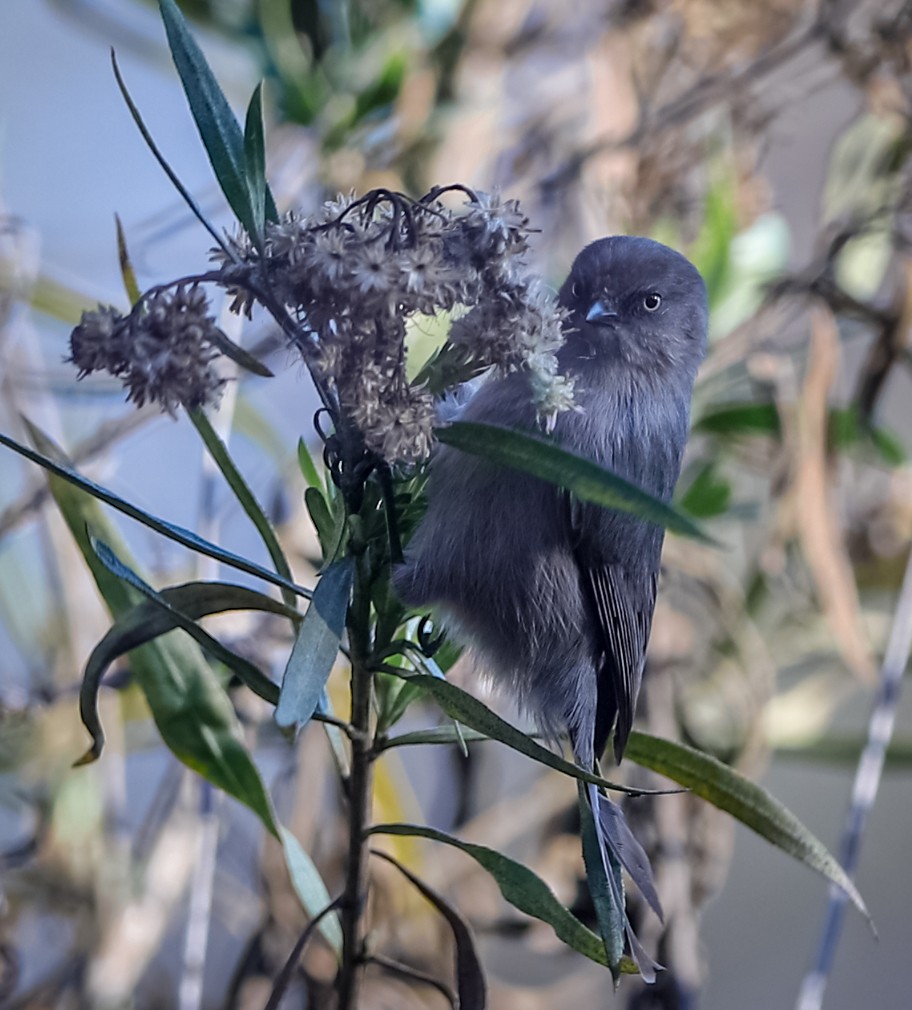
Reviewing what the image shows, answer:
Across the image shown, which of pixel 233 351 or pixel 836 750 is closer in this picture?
pixel 233 351

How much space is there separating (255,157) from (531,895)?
0.46 metres

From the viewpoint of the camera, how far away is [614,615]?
2.79 feet

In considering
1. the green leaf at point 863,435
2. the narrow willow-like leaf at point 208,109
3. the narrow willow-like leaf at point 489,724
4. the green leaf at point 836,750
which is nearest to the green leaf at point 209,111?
the narrow willow-like leaf at point 208,109

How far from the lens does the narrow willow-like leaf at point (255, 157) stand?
0.58 metres

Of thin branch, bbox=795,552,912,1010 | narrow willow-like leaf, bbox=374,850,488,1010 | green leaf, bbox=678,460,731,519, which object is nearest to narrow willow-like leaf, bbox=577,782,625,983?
narrow willow-like leaf, bbox=374,850,488,1010

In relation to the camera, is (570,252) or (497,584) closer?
(497,584)

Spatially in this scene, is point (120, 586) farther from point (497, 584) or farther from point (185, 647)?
point (497, 584)

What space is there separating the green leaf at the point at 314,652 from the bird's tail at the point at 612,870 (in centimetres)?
20

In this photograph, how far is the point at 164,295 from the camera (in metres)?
0.53

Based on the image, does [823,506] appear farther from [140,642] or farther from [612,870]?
[140,642]

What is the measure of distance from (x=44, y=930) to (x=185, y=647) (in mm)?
1107

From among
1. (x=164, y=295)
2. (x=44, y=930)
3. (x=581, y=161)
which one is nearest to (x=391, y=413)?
(x=164, y=295)

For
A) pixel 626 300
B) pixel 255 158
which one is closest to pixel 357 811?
pixel 255 158

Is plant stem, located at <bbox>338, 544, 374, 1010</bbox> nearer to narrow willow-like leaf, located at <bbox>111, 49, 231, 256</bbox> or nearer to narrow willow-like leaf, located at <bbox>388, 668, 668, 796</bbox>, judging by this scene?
narrow willow-like leaf, located at <bbox>388, 668, 668, 796</bbox>
